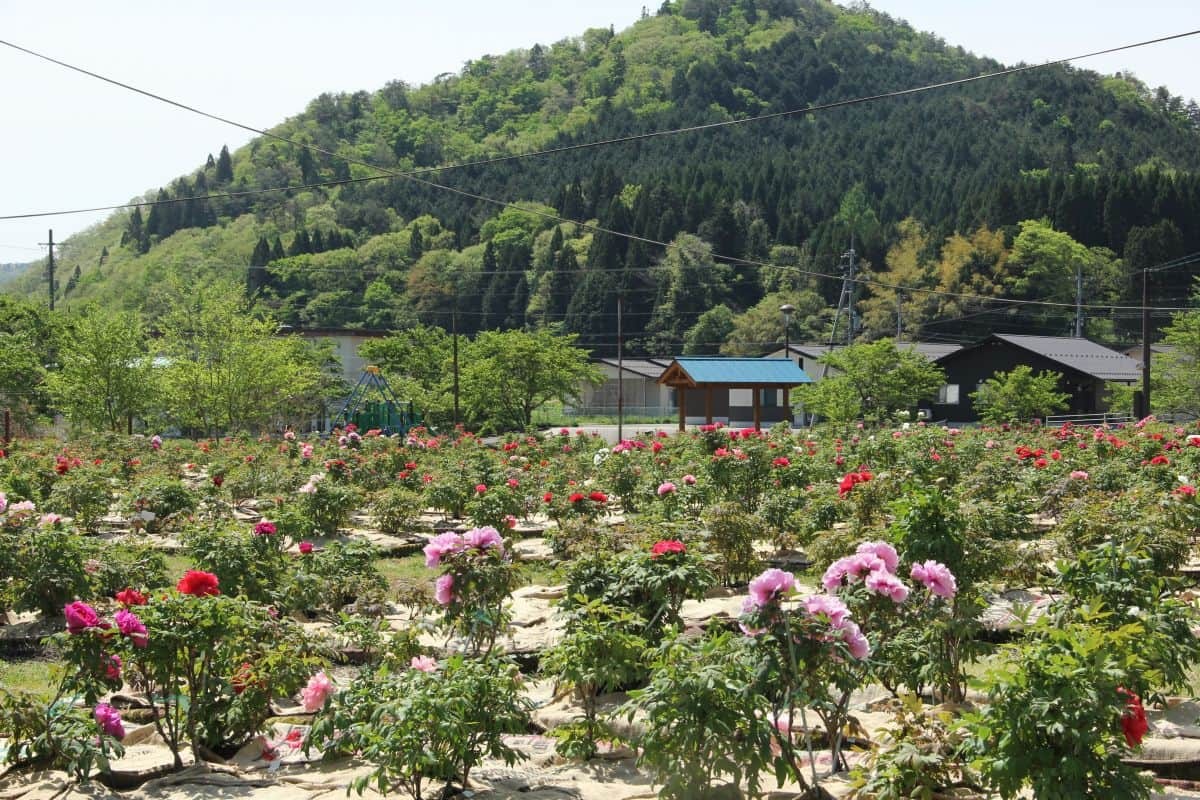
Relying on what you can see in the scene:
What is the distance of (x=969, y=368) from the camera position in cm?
4666

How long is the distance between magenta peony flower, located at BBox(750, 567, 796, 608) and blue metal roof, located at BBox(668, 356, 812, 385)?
2851 centimetres

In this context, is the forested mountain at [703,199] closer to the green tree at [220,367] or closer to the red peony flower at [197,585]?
the green tree at [220,367]

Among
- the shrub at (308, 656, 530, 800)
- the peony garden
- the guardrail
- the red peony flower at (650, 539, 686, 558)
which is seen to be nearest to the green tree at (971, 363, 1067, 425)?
the guardrail

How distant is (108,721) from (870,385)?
104ft

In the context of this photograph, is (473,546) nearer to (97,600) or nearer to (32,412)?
(97,600)

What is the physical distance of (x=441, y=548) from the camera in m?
5.61

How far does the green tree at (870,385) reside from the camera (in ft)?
112

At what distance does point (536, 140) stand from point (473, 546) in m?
138

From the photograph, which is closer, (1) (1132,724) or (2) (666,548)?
(1) (1132,724)

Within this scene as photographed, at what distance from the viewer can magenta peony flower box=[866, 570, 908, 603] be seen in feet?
14.6

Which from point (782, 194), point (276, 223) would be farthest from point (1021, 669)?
point (276, 223)

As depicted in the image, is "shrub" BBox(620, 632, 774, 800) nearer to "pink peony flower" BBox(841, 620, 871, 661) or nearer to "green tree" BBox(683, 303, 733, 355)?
"pink peony flower" BBox(841, 620, 871, 661)

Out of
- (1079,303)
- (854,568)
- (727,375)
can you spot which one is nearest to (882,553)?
(854,568)

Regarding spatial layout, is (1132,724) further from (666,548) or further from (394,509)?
(394,509)
